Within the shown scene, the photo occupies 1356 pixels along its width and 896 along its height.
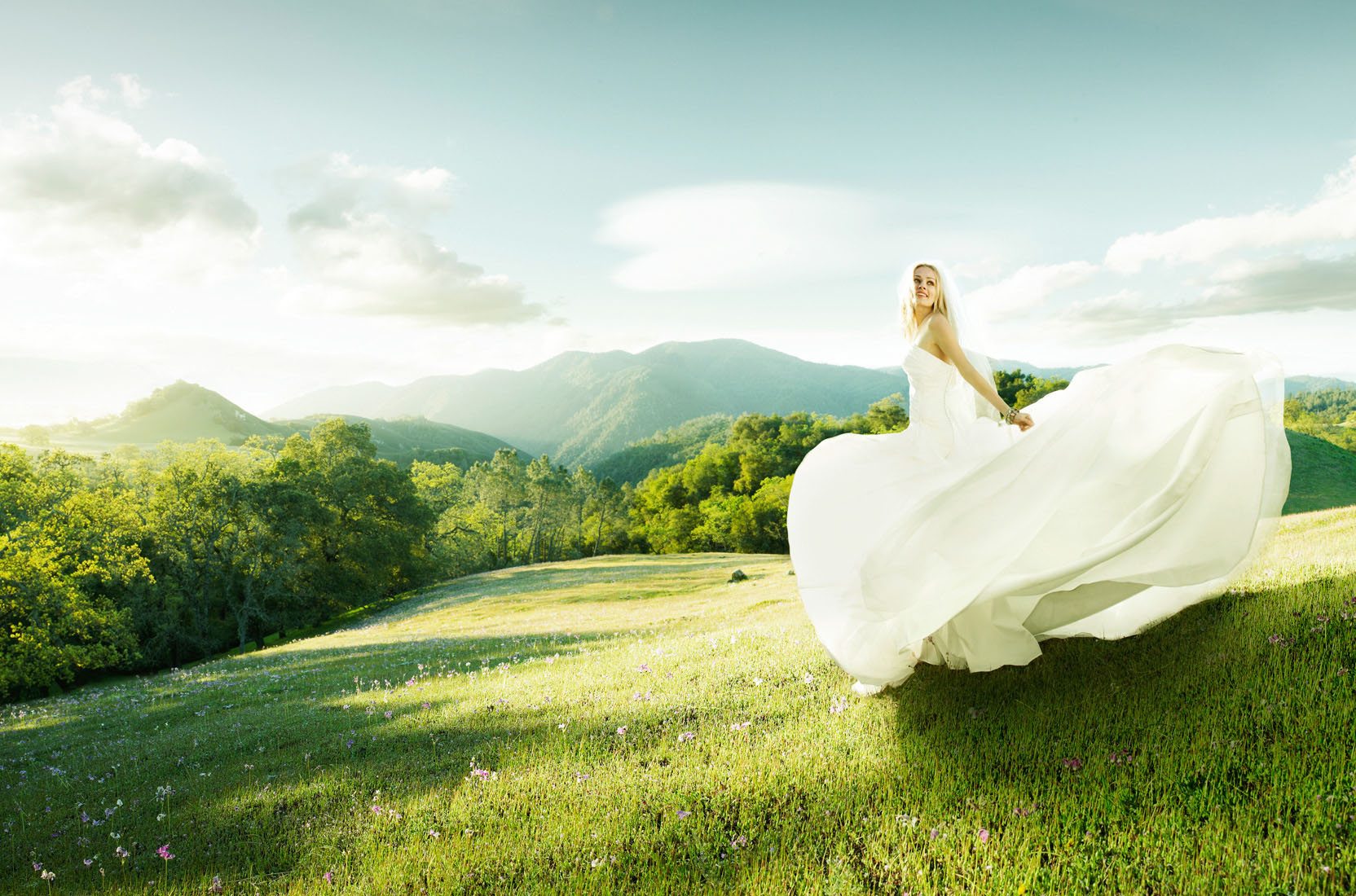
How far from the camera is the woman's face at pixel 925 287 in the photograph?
728 cm

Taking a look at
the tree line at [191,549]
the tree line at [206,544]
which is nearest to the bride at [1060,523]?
the tree line at [206,544]

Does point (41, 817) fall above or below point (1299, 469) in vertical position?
above

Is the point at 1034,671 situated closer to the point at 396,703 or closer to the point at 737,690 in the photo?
the point at 737,690

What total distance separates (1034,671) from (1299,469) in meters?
68.5

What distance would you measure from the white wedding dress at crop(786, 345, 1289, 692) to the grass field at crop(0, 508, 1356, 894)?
0.63 metres

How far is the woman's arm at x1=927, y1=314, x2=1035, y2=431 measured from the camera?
682 centimetres

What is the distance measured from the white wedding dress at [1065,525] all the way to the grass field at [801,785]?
0.63 metres

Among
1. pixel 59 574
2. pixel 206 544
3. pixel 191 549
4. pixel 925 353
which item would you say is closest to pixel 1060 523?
pixel 925 353

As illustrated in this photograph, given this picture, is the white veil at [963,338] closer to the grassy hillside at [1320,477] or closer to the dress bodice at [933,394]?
the dress bodice at [933,394]

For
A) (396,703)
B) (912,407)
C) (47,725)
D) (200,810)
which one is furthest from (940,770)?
(47,725)

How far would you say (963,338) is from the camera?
7574 mm

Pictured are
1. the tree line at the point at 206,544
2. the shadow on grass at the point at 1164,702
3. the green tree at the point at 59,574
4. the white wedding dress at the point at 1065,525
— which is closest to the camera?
the shadow on grass at the point at 1164,702

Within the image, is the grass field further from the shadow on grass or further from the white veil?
the white veil

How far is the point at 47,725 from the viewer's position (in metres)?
16.0
